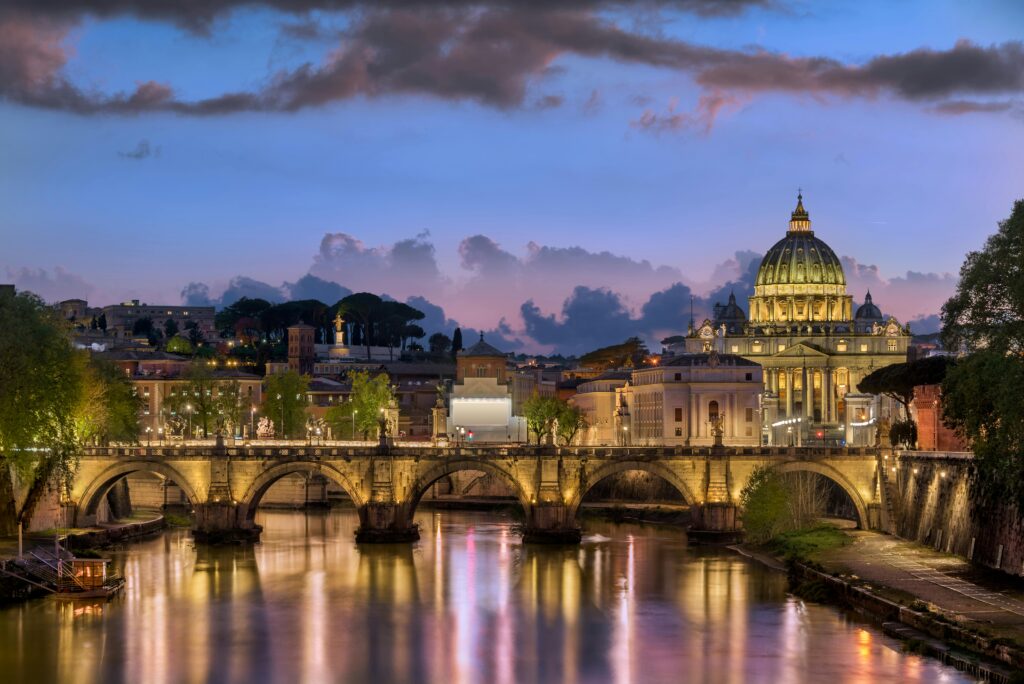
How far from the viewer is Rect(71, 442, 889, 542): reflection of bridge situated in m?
92.2

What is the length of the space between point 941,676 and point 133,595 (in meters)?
35.4

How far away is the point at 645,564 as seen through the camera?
8406 cm

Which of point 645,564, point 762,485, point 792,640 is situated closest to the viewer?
point 792,640

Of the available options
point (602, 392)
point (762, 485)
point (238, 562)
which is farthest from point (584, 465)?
point (602, 392)

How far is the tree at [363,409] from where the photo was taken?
137250mm

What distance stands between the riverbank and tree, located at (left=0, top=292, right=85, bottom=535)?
108 ft

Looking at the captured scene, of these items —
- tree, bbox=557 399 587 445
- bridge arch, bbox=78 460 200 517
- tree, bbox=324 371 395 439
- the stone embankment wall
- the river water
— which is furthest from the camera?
tree, bbox=557 399 587 445

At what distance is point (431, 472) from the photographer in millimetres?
94500

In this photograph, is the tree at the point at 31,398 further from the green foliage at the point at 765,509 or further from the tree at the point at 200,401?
the tree at the point at 200,401

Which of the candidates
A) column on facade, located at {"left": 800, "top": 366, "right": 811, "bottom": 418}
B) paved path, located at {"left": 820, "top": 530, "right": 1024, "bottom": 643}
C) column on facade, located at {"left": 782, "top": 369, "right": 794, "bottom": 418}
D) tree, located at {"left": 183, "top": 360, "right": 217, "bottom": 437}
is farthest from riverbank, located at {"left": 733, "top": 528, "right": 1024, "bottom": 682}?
column on facade, located at {"left": 800, "top": 366, "right": 811, "bottom": 418}

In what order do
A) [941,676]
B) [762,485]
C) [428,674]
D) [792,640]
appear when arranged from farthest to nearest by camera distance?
[762,485], [792,640], [428,674], [941,676]

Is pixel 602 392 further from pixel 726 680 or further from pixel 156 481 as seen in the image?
pixel 726 680

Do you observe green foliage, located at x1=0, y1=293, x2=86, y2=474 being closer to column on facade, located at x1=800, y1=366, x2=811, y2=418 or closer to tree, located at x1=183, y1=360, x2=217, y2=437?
tree, located at x1=183, y1=360, x2=217, y2=437

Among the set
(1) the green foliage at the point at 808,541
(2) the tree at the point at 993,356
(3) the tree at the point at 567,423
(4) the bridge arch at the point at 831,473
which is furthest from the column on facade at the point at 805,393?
(2) the tree at the point at 993,356
